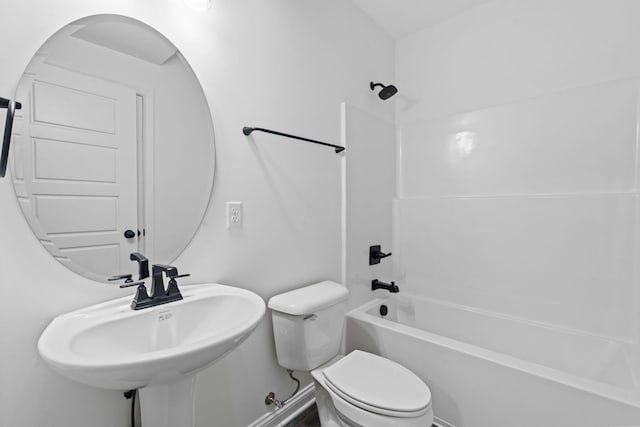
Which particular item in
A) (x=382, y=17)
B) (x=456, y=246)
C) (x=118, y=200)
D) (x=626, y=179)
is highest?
(x=382, y=17)

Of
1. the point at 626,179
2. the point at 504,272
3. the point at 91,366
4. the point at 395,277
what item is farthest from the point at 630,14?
the point at 91,366

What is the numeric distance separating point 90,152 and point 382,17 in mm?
2123

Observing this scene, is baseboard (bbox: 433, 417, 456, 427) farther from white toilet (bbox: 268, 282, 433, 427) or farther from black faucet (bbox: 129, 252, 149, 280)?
black faucet (bbox: 129, 252, 149, 280)

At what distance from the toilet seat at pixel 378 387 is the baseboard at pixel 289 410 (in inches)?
16.7

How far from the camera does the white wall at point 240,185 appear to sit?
2.71 feet

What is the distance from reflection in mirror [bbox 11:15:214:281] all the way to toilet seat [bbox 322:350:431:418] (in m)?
0.87

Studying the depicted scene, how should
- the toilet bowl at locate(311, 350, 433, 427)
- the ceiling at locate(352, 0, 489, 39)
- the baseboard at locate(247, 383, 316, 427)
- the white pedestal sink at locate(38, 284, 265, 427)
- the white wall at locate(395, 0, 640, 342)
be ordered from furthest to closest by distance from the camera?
the ceiling at locate(352, 0, 489, 39) → the white wall at locate(395, 0, 640, 342) → the baseboard at locate(247, 383, 316, 427) → the toilet bowl at locate(311, 350, 433, 427) → the white pedestal sink at locate(38, 284, 265, 427)

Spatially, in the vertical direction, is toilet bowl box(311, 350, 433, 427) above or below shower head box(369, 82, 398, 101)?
below

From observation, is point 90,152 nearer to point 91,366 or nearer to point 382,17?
point 91,366

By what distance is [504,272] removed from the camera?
1.95m

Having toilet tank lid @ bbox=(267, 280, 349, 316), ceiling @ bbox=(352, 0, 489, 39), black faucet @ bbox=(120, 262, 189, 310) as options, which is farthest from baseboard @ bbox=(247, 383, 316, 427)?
ceiling @ bbox=(352, 0, 489, 39)

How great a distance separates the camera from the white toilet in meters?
1.12

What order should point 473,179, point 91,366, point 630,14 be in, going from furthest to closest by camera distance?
1. point 473,179
2. point 630,14
3. point 91,366

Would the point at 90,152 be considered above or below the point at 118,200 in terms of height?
above
